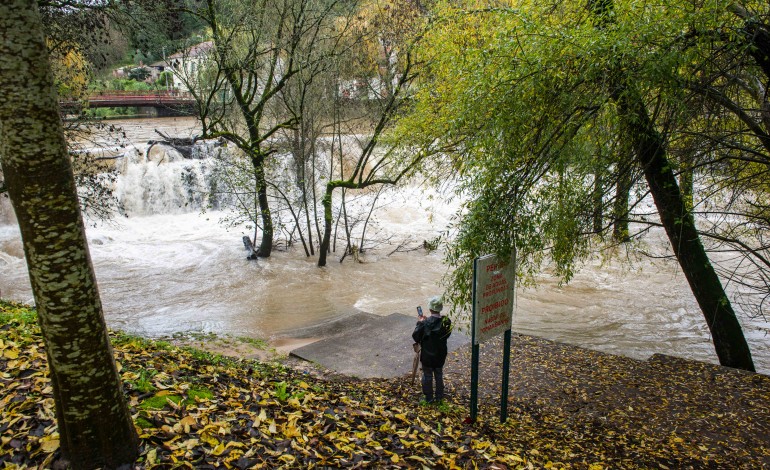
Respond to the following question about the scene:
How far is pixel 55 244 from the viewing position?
Answer: 281cm

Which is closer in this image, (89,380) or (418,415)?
(89,380)

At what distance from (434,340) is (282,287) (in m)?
9.90

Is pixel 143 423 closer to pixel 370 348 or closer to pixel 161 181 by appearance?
pixel 370 348

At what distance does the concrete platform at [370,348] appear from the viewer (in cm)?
827

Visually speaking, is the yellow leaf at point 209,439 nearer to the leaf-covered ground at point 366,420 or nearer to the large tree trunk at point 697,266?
the leaf-covered ground at point 366,420

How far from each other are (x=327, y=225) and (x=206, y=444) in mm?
13597

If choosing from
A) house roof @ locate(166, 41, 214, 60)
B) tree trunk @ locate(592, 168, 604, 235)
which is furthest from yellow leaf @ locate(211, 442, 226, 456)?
house roof @ locate(166, 41, 214, 60)

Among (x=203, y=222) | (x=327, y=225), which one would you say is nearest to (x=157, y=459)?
(x=327, y=225)

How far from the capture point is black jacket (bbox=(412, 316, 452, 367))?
6250 mm

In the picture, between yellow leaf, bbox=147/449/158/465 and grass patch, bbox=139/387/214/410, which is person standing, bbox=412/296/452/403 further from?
yellow leaf, bbox=147/449/158/465

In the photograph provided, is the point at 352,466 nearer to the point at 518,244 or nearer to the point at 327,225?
the point at 518,244

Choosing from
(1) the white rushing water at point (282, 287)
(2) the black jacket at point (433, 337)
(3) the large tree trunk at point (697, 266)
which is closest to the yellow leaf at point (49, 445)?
(2) the black jacket at point (433, 337)

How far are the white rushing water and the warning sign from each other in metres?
5.51

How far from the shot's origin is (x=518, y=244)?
5957 millimetres
